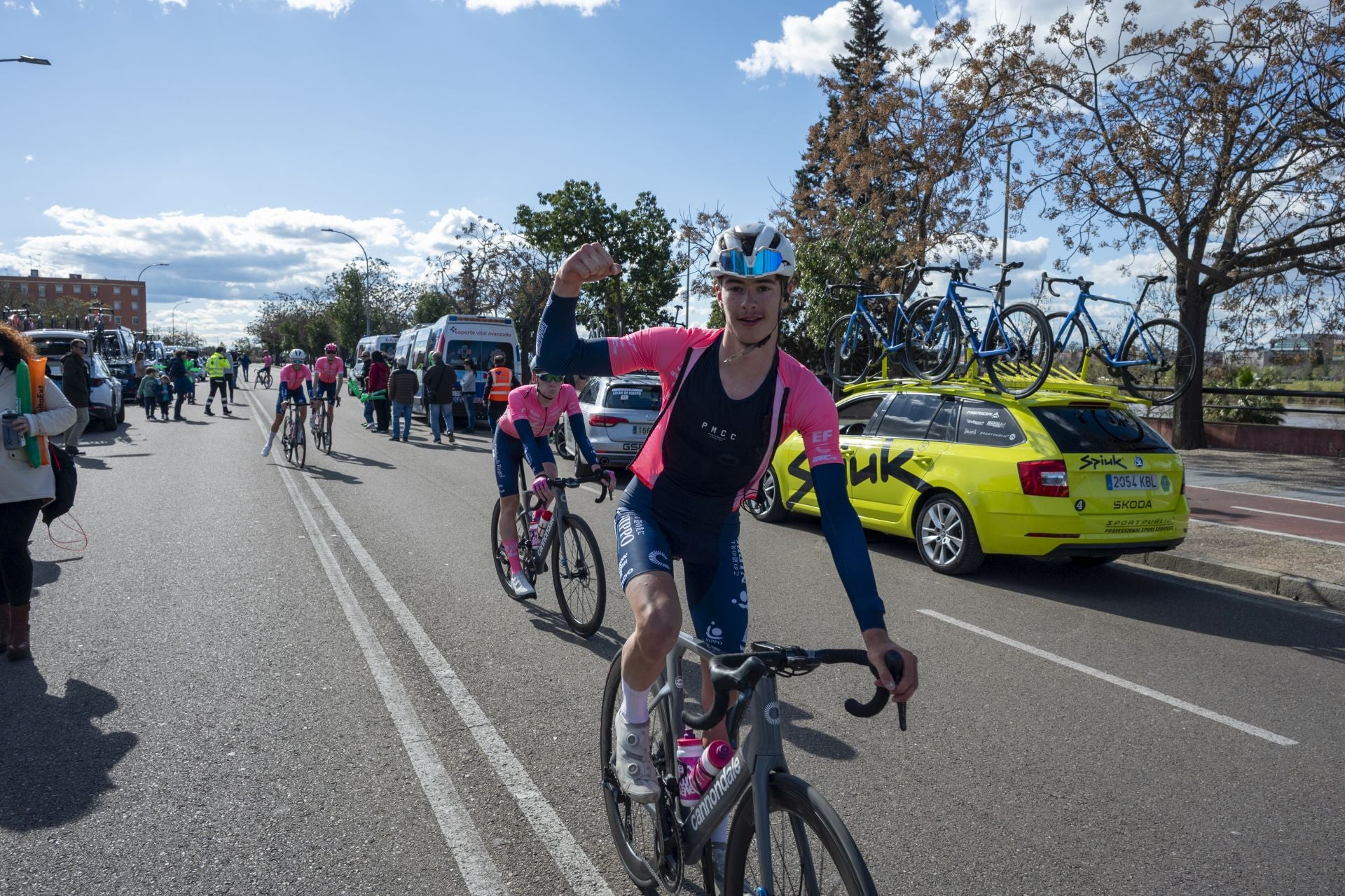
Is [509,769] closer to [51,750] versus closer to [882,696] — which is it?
[51,750]

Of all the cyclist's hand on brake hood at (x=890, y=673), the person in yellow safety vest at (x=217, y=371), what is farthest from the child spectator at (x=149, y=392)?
the cyclist's hand on brake hood at (x=890, y=673)

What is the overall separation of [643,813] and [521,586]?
12.6ft

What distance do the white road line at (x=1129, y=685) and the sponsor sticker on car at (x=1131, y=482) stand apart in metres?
1.92

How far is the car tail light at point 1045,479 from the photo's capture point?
24.2 ft

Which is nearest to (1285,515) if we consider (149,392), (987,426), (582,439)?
(987,426)

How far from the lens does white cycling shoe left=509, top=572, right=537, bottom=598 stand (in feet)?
21.7

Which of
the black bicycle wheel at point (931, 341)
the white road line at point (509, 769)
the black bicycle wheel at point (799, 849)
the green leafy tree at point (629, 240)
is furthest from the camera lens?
the green leafy tree at point (629, 240)

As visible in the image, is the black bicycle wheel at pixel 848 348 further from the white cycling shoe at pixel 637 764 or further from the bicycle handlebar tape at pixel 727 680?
the bicycle handlebar tape at pixel 727 680

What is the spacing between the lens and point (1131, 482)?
7.52 m

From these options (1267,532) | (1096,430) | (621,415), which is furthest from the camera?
(621,415)

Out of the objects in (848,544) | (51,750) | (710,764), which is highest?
(848,544)

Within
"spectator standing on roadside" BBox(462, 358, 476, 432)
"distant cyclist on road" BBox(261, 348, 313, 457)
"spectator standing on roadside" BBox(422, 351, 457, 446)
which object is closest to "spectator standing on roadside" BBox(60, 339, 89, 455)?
"distant cyclist on road" BBox(261, 348, 313, 457)

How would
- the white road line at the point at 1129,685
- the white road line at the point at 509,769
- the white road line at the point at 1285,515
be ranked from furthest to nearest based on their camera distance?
the white road line at the point at 1285,515, the white road line at the point at 1129,685, the white road line at the point at 509,769

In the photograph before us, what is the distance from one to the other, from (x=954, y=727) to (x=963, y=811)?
0.91 meters
